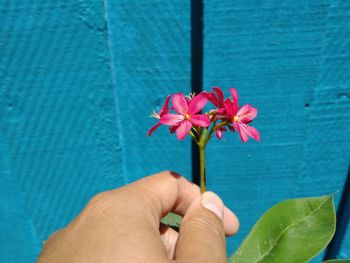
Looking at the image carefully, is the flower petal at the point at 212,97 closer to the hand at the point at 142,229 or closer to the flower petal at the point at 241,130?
the flower petal at the point at 241,130

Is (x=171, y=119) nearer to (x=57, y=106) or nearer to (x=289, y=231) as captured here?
(x=289, y=231)

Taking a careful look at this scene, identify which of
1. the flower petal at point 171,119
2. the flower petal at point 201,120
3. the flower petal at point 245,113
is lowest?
the flower petal at point 245,113

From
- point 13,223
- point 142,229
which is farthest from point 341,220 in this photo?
point 13,223

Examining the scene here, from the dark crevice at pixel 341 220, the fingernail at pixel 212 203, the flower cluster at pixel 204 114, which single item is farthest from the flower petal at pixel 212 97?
the dark crevice at pixel 341 220

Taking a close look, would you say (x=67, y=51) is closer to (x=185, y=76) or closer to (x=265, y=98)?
(x=185, y=76)

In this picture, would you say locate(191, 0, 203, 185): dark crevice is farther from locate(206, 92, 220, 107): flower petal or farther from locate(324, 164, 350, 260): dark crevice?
locate(324, 164, 350, 260): dark crevice

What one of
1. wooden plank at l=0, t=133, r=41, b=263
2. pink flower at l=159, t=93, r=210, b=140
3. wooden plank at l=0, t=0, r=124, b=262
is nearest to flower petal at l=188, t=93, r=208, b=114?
pink flower at l=159, t=93, r=210, b=140

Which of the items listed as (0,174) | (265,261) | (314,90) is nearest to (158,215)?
(265,261)
